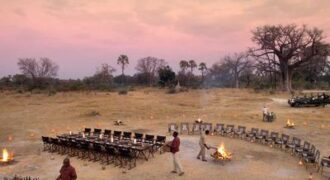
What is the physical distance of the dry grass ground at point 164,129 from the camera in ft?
57.6

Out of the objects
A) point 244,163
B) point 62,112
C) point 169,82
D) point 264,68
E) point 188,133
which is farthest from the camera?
Answer: point 169,82

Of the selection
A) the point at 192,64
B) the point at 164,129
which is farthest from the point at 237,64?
the point at 164,129

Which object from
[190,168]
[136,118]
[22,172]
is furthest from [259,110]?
[22,172]

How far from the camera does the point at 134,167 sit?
1828 centimetres

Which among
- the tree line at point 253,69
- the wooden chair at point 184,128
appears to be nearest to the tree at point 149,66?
the tree line at point 253,69

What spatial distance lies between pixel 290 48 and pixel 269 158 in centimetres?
5492

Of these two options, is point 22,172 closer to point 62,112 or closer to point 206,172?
point 206,172

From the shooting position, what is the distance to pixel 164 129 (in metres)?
30.0

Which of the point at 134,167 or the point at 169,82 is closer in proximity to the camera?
the point at 134,167

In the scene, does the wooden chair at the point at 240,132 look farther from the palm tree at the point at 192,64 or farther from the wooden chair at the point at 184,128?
the palm tree at the point at 192,64

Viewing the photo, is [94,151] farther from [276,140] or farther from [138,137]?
[276,140]

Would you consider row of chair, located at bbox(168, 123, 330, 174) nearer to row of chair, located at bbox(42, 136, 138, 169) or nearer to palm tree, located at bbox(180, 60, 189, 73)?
row of chair, located at bbox(42, 136, 138, 169)

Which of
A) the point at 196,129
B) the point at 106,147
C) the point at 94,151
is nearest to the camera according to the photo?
the point at 106,147

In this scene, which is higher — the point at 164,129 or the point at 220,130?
the point at 220,130
